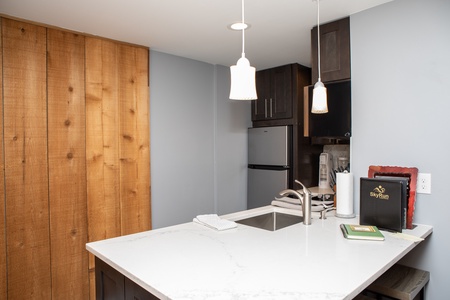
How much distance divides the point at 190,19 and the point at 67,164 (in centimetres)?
143

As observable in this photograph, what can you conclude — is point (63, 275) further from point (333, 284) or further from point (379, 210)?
point (379, 210)

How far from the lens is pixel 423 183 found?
1.79 m

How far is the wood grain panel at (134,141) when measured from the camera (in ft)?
8.79

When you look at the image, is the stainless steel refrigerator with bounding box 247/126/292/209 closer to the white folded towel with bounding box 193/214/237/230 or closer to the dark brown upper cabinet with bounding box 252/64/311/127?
the dark brown upper cabinet with bounding box 252/64/311/127

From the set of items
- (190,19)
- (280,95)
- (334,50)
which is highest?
(190,19)

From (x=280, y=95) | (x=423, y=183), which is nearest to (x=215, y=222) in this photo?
(x=423, y=183)

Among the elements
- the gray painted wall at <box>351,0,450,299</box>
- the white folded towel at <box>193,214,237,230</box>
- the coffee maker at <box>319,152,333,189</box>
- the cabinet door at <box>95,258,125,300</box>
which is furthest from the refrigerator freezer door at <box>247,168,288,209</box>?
the cabinet door at <box>95,258,125,300</box>

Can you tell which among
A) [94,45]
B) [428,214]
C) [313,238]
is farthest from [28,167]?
[428,214]

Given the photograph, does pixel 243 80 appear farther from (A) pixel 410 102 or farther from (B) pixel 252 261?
(A) pixel 410 102

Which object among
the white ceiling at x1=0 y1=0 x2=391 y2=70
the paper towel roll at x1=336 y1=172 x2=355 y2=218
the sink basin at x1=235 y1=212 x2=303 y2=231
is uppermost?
the white ceiling at x1=0 y1=0 x2=391 y2=70

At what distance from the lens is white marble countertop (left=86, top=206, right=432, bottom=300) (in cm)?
99

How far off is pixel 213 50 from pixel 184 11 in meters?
0.88

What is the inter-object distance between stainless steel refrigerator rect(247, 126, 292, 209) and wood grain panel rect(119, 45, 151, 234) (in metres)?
1.31

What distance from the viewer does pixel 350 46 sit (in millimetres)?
2098
